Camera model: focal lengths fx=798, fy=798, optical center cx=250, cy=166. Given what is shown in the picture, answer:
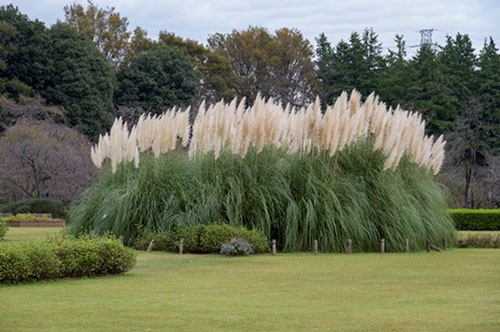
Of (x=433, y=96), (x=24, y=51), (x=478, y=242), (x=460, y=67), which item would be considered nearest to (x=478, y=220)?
(x=478, y=242)

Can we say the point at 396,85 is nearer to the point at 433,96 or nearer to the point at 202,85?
the point at 433,96

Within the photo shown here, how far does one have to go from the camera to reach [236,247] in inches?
522

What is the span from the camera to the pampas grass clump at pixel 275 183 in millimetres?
14242

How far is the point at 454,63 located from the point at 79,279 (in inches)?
1512

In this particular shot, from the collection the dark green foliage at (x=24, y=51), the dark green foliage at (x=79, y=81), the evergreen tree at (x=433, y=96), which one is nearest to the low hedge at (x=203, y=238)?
the dark green foliage at (x=79, y=81)

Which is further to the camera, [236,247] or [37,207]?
[37,207]

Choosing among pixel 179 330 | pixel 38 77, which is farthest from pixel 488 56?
pixel 179 330

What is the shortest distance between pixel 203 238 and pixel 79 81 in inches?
1145

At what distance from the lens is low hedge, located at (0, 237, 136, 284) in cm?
947

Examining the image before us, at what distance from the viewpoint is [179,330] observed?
642 centimetres

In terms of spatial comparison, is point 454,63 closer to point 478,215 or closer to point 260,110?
point 478,215

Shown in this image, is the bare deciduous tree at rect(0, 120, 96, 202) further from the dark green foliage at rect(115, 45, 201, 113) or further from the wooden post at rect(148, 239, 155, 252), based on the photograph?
the wooden post at rect(148, 239, 155, 252)

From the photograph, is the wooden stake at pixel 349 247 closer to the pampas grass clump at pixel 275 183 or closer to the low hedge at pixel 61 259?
the pampas grass clump at pixel 275 183

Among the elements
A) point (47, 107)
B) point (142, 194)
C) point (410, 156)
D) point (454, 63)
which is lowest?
point (142, 194)
